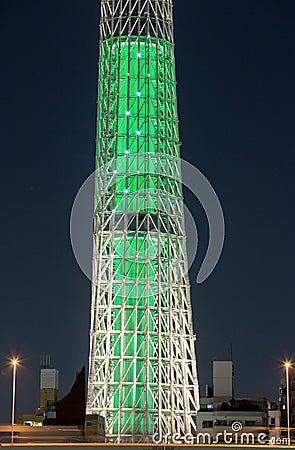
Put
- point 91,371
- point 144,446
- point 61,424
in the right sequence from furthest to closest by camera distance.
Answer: point 91,371 → point 61,424 → point 144,446

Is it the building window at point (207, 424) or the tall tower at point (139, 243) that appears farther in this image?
the building window at point (207, 424)

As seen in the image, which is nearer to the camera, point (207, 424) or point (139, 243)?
point (139, 243)

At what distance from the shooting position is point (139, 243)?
106062 mm

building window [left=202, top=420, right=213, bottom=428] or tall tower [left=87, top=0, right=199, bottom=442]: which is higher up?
tall tower [left=87, top=0, right=199, bottom=442]

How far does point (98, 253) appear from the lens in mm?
106750

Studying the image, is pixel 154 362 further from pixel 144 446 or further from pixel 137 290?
pixel 144 446

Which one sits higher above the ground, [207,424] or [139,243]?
[139,243]

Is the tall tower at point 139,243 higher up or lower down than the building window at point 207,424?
higher up

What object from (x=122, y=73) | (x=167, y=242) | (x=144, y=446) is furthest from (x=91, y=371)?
(x=144, y=446)

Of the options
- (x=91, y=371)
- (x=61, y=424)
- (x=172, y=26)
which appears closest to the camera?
(x=61, y=424)

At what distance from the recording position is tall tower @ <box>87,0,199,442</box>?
4060 inches

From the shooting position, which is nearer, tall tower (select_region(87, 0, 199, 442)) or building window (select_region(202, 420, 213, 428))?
tall tower (select_region(87, 0, 199, 442))

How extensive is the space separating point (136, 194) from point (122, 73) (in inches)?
455

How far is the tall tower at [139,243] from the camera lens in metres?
103
